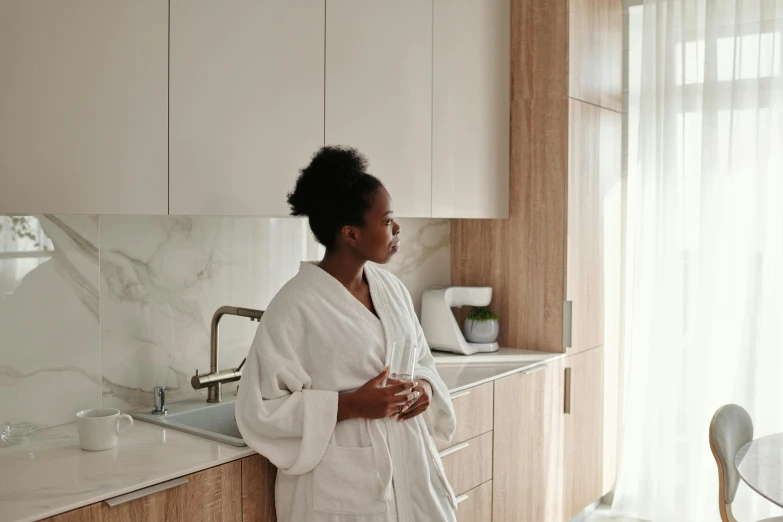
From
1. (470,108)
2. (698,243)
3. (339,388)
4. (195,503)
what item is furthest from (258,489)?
(698,243)

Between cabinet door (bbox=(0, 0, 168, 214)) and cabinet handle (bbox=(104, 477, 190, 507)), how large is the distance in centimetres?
60

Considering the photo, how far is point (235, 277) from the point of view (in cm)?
249

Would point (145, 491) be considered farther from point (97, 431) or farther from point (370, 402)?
point (370, 402)

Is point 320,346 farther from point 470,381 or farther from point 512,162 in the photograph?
point 512,162

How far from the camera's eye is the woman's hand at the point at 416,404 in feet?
6.32

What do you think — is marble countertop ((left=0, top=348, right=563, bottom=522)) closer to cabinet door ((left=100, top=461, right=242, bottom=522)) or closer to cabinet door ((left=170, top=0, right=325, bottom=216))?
cabinet door ((left=100, top=461, right=242, bottom=522))

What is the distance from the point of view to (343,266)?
1.97 metres

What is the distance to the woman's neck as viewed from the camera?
197 centimetres

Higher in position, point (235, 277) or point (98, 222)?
point (98, 222)

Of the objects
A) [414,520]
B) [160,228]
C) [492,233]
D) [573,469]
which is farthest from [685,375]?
[160,228]

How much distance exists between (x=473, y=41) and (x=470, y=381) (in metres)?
Result: 1.27

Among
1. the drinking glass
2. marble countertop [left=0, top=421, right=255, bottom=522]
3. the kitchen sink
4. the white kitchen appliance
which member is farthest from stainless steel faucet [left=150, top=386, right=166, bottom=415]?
the white kitchen appliance

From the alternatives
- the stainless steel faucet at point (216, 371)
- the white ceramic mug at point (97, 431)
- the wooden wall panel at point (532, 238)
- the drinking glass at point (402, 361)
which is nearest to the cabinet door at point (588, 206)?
the wooden wall panel at point (532, 238)

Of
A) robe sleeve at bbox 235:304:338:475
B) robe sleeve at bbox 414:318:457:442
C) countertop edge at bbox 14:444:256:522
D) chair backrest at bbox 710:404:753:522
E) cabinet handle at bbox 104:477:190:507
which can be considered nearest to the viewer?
countertop edge at bbox 14:444:256:522
